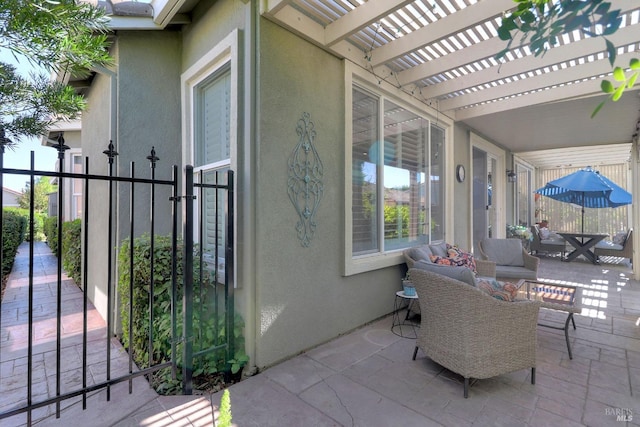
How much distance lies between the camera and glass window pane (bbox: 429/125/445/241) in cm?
497

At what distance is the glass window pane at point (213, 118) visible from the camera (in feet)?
10.3

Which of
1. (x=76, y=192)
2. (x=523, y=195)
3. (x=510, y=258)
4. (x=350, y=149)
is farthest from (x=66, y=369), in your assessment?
(x=523, y=195)

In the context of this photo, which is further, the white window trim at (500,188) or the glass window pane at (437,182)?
the white window trim at (500,188)

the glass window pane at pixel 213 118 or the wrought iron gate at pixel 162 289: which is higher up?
the glass window pane at pixel 213 118

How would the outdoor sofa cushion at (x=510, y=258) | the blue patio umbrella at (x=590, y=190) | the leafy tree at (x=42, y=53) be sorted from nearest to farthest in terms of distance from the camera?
the leafy tree at (x=42, y=53)
the outdoor sofa cushion at (x=510, y=258)
the blue patio umbrella at (x=590, y=190)

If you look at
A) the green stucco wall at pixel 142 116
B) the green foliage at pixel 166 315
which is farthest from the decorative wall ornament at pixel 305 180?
the green stucco wall at pixel 142 116

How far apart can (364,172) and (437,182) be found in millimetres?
2050

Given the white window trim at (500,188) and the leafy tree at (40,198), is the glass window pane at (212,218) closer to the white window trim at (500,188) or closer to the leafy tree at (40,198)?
the white window trim at (500,188)

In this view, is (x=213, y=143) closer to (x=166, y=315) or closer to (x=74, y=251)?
(x=166, y=315)

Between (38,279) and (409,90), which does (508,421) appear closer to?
(409,90)

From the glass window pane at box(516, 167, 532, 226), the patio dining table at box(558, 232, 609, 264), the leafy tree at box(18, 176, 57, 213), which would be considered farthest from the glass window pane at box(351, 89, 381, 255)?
the leafy tree at box(18, 176, 57, 213)

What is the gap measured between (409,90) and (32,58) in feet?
12.7

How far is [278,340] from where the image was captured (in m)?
2.68

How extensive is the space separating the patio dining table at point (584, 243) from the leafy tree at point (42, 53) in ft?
31.6
